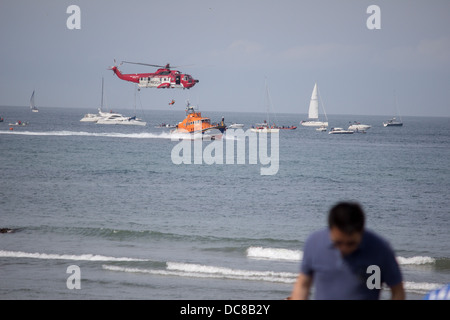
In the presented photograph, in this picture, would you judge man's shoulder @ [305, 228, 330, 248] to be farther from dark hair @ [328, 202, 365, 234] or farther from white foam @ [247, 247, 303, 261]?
white foam @ [247, 247, 303, 261]

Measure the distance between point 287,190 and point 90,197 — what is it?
44.2 feet

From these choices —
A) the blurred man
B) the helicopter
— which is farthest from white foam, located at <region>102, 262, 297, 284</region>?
the helicopter

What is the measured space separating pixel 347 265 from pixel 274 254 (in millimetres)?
16062

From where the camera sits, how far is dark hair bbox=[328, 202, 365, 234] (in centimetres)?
404

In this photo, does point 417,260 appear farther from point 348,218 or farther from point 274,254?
point 348,218

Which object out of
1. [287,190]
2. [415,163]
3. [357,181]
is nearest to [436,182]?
[357,181]

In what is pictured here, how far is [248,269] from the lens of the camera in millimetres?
17688

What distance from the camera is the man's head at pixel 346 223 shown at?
13.3 ft

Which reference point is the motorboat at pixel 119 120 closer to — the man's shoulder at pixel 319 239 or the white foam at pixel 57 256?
the white foam at pixel 57 256

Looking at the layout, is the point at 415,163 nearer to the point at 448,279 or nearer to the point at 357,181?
the point at 357,181

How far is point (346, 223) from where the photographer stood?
4051mm

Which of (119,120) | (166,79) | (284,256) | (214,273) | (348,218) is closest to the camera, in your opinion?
(348,218)

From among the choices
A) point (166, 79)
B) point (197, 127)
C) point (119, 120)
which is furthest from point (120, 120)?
point (166, 79)

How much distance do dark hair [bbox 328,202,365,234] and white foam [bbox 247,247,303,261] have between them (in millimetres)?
15687
